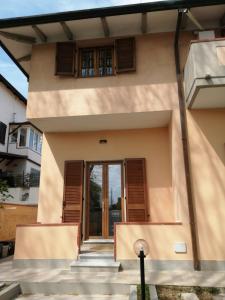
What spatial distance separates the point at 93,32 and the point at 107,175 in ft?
14.5

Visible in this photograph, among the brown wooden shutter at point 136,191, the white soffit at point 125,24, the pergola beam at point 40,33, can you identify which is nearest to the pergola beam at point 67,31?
the pergola beam at point 40,33

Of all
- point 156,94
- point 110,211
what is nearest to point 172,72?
point 156,94

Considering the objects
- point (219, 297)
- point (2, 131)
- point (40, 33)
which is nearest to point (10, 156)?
point (2, 131)

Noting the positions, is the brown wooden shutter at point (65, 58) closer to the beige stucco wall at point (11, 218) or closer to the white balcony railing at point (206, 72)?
the white balcony railing at point (206, 72)

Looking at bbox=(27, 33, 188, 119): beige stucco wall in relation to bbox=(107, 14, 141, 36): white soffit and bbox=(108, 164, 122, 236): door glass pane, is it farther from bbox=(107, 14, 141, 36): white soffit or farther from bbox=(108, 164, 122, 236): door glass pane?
bbox=(108, 164, 122, 236): door glass pane

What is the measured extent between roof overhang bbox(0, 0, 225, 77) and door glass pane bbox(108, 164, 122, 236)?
4184 millimetres

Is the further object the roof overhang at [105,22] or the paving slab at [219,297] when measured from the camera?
the roof overhang at [105,22]

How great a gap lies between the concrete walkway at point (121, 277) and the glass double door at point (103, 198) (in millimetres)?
1951

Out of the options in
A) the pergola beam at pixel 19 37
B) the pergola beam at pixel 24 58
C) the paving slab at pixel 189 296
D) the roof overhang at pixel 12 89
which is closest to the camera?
the paving slab at pixel 189 296

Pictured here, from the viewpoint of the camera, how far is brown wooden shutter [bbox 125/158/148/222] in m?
7.50

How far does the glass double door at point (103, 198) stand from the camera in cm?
783

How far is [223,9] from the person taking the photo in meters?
7.05

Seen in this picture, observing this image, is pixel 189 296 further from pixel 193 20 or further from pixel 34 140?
pixel 34 140

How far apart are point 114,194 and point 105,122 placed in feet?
7.49
